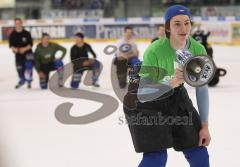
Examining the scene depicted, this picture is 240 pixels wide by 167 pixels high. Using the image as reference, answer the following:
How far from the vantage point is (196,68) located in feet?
8.00

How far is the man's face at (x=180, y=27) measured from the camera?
2.60 meters

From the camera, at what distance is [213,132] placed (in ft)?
17.8

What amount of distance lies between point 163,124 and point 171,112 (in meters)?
0.08

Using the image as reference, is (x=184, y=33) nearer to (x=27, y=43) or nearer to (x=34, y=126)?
(x=34, y=126)

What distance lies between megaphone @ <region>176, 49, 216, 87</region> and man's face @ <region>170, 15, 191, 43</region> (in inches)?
5.5

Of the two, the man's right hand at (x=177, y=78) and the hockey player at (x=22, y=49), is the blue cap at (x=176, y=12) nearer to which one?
the man's right hand at (x=177, y=78)

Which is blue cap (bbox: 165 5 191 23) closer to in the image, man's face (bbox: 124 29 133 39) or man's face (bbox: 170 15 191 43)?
man's face (bbox: 170 15 191 43)

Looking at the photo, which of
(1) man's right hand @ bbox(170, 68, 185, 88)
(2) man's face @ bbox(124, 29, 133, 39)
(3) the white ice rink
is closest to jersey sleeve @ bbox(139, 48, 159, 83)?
(1) man's right hand @ bbox(170, 68, 185, 88)

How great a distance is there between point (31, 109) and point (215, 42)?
13.1 metres

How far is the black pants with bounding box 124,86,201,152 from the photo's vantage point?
2.67 metres

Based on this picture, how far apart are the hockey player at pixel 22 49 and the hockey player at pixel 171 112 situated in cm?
745

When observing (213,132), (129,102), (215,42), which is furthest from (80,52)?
(215,42)

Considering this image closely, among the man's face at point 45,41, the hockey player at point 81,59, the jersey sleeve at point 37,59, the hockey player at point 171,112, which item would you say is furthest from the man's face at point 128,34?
the hockey player at point 171,112

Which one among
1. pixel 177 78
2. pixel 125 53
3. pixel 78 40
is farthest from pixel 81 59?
pixel 177 78
